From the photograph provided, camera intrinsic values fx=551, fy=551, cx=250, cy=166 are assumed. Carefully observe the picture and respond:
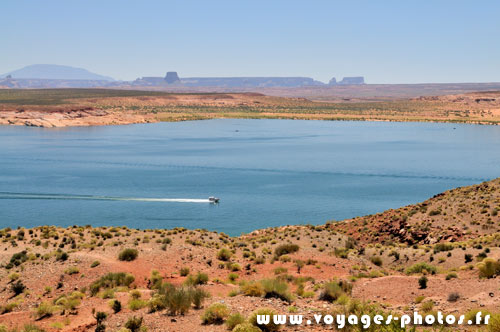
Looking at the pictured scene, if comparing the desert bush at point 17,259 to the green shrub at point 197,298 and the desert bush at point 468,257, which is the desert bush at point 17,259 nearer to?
the green shrub at point 197,298

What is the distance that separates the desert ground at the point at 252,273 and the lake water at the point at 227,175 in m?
12.5

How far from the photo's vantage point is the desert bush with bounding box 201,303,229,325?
1653 cm

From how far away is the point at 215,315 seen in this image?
54.7 feet

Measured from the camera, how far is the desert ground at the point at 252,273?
17.4 metres

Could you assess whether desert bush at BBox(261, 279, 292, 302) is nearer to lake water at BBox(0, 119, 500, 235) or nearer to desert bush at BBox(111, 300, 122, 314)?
desert bush at BBox(111, 300, 122, 314)

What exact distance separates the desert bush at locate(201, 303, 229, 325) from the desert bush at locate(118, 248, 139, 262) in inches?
468

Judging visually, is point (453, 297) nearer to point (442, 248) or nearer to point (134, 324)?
point (134, 324)

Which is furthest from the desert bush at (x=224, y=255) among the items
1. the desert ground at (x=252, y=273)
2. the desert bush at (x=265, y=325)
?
the desert bush at (x=265, y=325)

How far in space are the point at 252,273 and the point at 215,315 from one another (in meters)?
10.2

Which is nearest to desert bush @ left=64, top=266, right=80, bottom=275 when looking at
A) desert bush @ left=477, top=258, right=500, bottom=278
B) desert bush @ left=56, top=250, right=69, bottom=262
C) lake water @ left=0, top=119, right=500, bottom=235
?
desert bush @ left=56, top=250, right=69, bottom=262

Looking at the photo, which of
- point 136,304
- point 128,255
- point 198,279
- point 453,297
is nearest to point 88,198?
point 128,255

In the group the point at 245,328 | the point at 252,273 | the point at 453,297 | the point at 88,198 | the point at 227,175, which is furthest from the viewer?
the point at 227,175

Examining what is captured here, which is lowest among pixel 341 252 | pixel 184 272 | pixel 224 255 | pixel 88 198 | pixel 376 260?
pixel 88 198

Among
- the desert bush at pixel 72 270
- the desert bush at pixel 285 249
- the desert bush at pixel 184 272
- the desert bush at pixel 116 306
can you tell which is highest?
the desert bush at pixel 116 306
